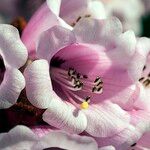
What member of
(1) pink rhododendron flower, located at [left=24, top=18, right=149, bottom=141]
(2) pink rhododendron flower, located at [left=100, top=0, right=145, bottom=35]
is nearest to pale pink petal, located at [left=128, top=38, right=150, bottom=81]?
(1) pink rhododendron flower, located at [left=24, top=18, right=149, bottom=141]

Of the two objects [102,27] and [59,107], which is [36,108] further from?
[102,27]

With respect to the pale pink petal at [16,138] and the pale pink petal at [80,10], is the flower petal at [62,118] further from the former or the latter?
the pale pink petal at [80,10]

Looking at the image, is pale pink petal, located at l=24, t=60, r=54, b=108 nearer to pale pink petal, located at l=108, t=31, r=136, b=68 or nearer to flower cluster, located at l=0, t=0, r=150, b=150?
flower cluster, located at l=0, t=0, r=150, b=150

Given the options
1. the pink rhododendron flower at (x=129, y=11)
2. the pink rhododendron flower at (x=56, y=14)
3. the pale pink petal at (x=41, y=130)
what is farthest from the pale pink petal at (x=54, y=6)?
the pink rhododendron flower at (x=129, y=11)

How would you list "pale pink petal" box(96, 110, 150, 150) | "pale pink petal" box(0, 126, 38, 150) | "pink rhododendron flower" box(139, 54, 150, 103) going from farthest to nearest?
→ "pink rhododendron flower" box(139, 54, 150, 103) → "pale pink petal" box(96, 110, 150, 150) → "pale pink petal" box(0, 126, 38, 150)

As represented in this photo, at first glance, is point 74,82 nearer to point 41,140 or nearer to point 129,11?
point 41,140

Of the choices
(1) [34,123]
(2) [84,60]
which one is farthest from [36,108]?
(2) [84,60]
